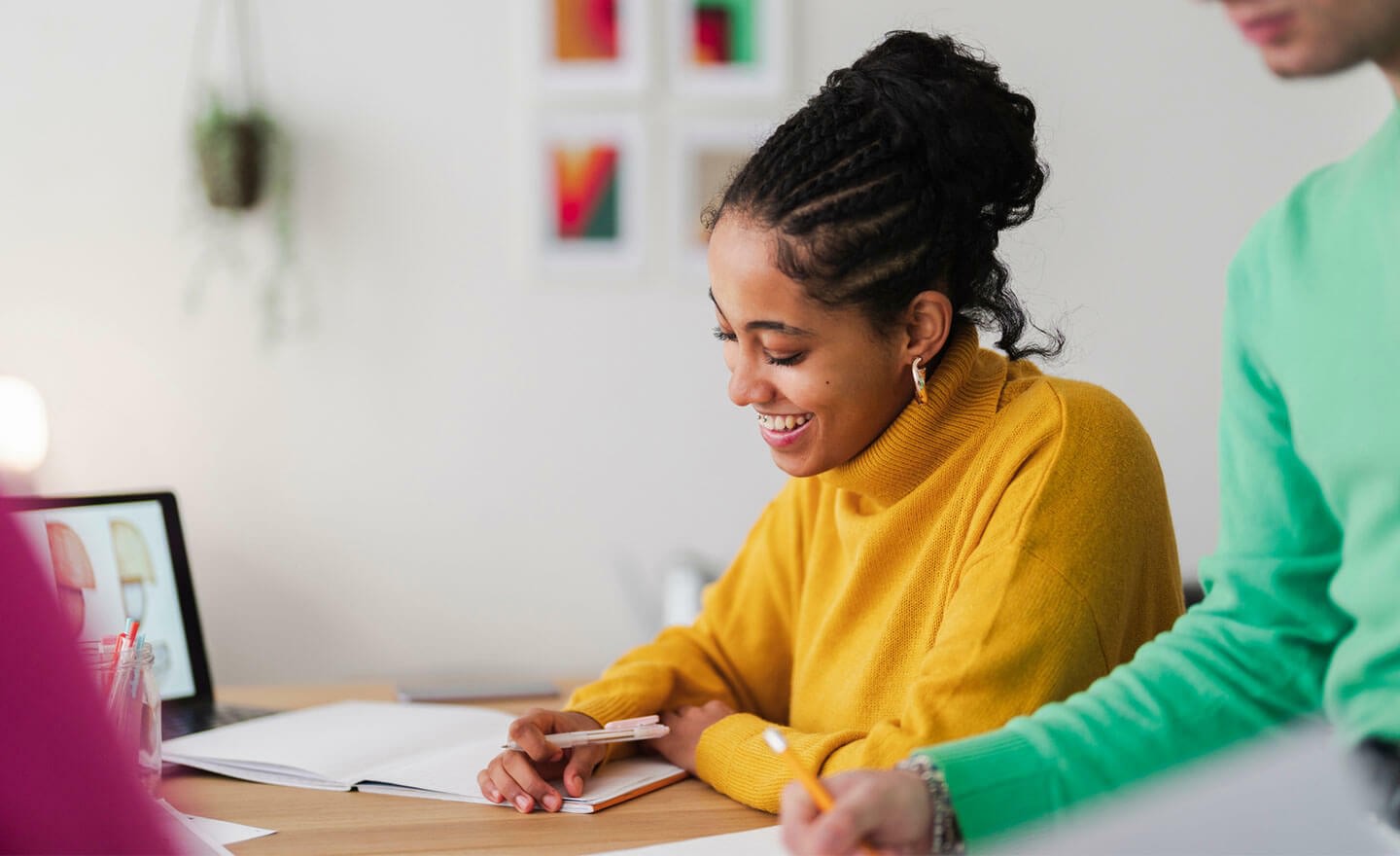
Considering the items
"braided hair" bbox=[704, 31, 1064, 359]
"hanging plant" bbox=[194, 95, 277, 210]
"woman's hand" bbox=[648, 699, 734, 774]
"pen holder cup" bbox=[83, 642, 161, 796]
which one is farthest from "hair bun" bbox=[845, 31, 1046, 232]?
"hanging plant" bbox=[194, 95, 277, 210]

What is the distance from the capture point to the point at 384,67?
101 inches

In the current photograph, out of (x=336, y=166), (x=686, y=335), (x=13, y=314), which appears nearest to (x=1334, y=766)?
(x=686, y=335)

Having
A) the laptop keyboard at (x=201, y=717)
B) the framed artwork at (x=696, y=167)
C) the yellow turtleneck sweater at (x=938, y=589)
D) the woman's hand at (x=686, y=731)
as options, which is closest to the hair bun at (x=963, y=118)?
the yellow turtleneck sweater at (x=938, y=589)

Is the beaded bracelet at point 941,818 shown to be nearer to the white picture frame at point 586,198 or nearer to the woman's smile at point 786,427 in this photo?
the woman's smile at point 786,427

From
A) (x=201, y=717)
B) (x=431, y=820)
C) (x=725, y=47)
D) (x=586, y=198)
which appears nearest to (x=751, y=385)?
(x=431, y=820)

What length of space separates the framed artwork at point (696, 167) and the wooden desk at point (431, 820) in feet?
5.24

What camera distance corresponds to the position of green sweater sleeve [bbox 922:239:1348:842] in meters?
0.85

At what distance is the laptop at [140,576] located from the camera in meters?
1.52

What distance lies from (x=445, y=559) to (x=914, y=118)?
68.6 inches

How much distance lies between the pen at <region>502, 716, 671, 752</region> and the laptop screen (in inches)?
22.2

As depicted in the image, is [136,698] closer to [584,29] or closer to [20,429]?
[20,429]

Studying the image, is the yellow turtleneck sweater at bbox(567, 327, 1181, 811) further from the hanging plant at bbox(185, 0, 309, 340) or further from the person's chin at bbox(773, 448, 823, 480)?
the hanging plant at bbox(185, 0, 309, 340)

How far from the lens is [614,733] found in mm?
1184

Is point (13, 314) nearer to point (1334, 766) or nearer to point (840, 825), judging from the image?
point (840, 825)
